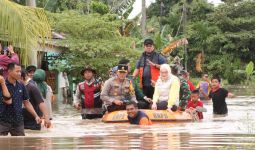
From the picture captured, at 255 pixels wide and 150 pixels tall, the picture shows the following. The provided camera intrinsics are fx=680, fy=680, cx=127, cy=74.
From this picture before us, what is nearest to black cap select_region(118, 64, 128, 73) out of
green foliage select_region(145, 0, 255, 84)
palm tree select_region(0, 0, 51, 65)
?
palm tree select_region(0, 0, 51, 65)

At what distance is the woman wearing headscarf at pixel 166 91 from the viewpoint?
14.7 m

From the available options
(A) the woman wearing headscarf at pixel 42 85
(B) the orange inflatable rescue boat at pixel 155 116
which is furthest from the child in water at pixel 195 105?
(A) the woman wearing headscarf at pixel 42 85

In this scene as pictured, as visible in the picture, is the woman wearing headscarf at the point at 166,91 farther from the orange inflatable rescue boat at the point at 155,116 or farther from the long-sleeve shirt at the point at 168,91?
the orange inflatable rescue boat at the point at 155,116

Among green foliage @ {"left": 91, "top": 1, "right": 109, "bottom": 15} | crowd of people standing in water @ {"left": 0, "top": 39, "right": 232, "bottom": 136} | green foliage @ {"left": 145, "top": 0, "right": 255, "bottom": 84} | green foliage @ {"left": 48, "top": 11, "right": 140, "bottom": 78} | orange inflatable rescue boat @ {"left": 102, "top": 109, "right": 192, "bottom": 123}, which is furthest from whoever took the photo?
green foliage @ {"left": 145, "top": 0, "right": 255, "bottom": 84}

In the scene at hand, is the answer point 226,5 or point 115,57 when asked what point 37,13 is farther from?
point 226,5

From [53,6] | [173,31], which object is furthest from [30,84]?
[173,31]

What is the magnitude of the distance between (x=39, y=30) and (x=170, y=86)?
Answer: 11.2 feet

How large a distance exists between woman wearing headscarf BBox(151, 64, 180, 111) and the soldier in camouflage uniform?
55 centimetres

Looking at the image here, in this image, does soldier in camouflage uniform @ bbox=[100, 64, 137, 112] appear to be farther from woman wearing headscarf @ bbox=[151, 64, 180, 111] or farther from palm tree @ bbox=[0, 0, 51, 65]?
palm tree @ bbox=[0, 0, 51, 65]

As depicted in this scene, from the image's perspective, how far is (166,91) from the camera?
587 inches

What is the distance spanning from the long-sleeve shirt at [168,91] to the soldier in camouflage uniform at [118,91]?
548 mm

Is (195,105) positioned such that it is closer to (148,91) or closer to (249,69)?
(148,91)

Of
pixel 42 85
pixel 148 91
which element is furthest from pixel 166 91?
pixel 42 85

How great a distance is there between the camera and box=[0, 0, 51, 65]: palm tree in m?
14.8
